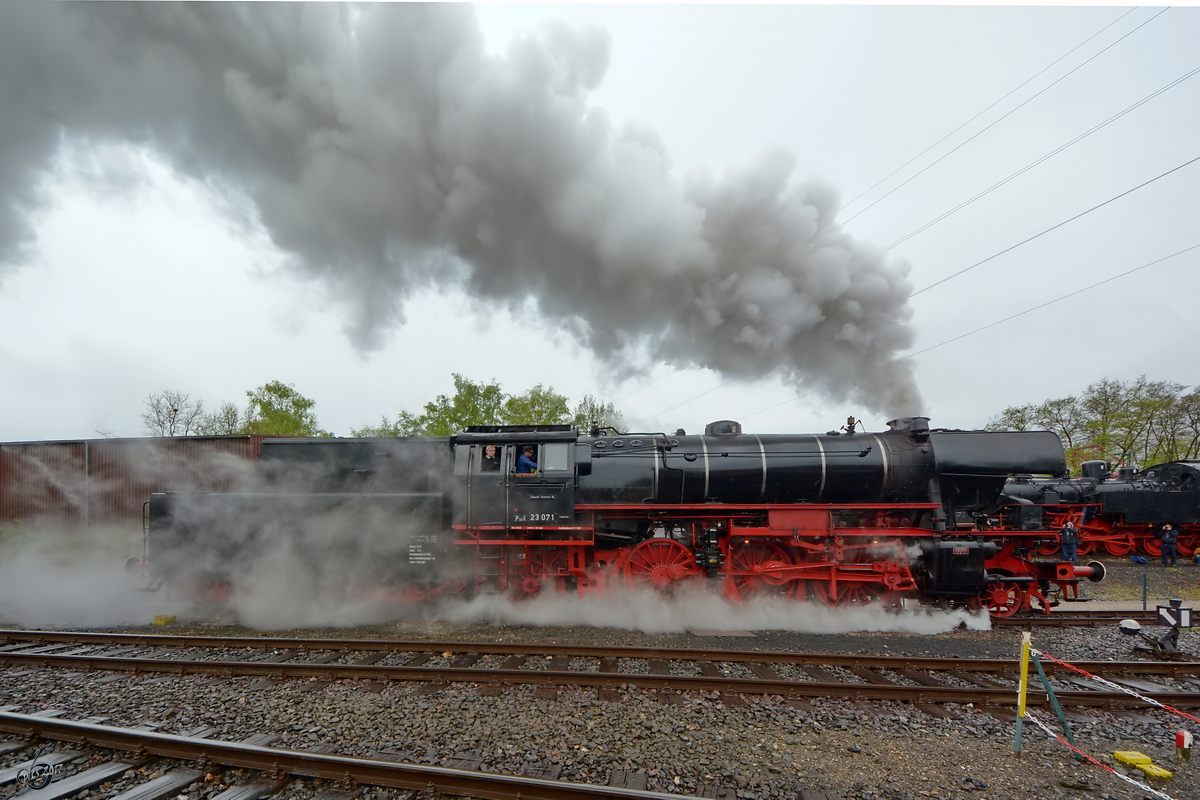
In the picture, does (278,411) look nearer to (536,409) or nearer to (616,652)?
(536,409)

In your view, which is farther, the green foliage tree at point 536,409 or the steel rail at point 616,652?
the green foliage tree at point 536,409

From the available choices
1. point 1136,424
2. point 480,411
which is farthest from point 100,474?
point 1136,424

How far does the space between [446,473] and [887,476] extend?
280 inches

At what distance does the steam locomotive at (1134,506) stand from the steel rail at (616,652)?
10.6 m

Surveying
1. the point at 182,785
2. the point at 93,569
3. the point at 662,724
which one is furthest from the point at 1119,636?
the point at 93,569

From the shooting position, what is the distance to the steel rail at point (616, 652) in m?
6.35

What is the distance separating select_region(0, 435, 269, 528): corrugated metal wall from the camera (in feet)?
53.1

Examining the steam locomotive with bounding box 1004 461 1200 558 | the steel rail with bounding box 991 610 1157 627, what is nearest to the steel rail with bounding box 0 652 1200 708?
the steel rail with bounding box 991 610 1157 627

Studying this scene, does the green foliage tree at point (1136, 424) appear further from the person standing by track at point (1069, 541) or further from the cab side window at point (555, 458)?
the cab side window at point (555, 458)

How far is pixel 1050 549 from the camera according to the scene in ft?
28.2

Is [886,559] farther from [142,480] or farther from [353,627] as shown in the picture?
[142,480]

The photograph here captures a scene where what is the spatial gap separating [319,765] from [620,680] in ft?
9.69

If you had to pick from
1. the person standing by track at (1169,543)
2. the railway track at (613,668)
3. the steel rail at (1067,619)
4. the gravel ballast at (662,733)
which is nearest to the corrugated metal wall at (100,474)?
the railway track at (613,668)

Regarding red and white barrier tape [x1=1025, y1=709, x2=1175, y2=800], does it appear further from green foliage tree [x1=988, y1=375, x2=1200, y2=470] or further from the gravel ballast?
green foliage tree [x1=988, y1=375, x2=1200, y2=470]
